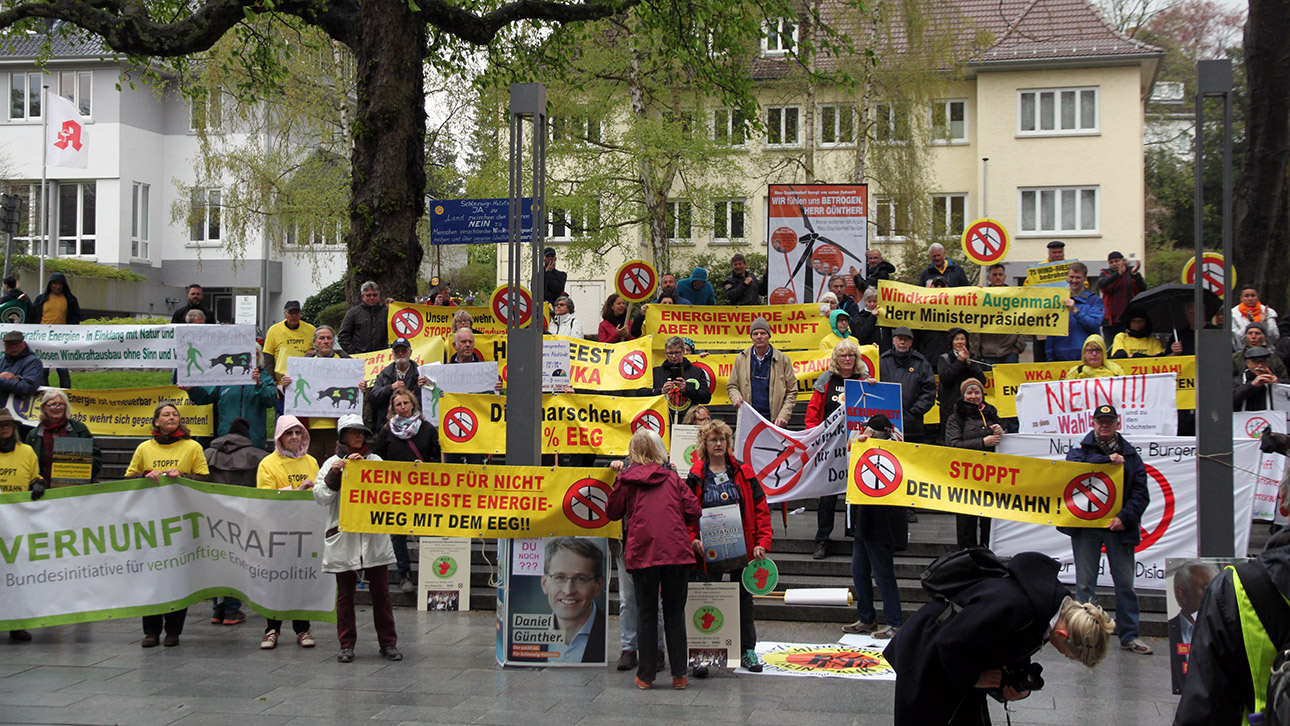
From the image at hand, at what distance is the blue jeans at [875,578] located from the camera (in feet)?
31.0

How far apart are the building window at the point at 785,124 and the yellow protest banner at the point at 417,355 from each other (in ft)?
69.5

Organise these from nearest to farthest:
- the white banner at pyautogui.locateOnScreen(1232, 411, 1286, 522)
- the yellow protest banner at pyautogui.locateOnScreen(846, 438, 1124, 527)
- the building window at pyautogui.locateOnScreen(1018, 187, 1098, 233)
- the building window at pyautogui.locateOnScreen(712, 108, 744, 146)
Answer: the yellow protest banner at pyautogui.locateOnScreen(846, 438, 1124, 527)
the white banner at pyautogui.locateOnScreen(1232, 411, 1286, 522)
the building window at pyautogui.locateOnScreen(712, 108, 744, 146)
the building window at pyautogui.locateOnScreen(1018, 187, 1098, 233)

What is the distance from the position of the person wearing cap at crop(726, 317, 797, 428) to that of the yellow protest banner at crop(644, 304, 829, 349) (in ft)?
10.1

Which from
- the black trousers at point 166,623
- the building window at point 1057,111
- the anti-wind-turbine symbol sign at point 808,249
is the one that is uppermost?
the building window at point 1057,111

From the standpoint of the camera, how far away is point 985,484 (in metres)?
9.54

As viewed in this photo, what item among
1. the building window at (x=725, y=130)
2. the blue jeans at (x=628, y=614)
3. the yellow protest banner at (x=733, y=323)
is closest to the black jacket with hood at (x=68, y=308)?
the yellow protest banner at (x=733, y=323)

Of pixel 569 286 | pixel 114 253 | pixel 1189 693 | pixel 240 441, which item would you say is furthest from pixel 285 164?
pixel 1189 693

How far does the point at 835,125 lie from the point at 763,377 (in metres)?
22.3

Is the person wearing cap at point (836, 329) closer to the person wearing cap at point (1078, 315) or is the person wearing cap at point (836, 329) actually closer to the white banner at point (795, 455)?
the white banner at point (795, 455)

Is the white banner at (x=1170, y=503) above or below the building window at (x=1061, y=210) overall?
below

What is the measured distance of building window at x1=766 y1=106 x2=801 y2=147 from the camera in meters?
35.5

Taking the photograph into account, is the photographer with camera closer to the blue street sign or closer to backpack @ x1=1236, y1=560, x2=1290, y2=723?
backpack @ x1=1236, y1=560, x2=1290, y2=723

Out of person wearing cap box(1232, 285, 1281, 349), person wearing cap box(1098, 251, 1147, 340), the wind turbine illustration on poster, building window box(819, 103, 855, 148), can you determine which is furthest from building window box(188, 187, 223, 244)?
person wearing cap box(1232, 285, 1281, 349)

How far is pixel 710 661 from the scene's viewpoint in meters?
8.55
